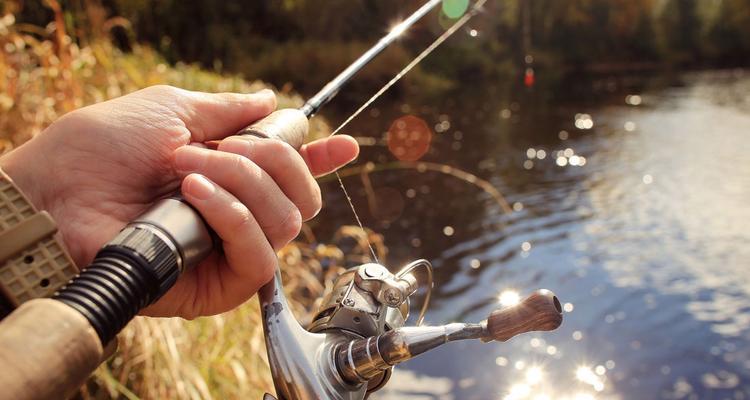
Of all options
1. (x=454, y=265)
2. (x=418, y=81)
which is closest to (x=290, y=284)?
(x=454, y=265)

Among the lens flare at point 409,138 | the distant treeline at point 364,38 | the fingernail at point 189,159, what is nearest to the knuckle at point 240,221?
the fingernail at point 189,159

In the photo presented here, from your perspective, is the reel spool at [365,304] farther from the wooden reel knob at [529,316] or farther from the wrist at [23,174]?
the wrist at [23,174]

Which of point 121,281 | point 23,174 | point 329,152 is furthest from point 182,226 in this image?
point 329,152

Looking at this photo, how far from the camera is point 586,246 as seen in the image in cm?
714

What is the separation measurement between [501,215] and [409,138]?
5.06 meters

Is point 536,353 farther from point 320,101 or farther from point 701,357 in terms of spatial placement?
point 320,101

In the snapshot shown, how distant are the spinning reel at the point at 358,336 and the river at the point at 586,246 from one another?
3.60 m

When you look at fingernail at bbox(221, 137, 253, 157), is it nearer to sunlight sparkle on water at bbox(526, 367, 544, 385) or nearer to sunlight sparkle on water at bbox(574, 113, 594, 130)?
sunlight sparkle on water at bbox(526, 367, 544, 385)

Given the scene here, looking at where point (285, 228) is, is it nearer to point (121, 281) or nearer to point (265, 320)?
point (265, 320)

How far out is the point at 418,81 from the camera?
20828 millimetres

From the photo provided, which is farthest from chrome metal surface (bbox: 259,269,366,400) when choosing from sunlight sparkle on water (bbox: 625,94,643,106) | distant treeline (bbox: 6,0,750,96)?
sunlight sparkle on water (bbox: 625,94,643,106)

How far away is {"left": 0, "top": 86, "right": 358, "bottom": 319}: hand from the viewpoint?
114 centimetres

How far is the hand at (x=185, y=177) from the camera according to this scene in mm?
1145

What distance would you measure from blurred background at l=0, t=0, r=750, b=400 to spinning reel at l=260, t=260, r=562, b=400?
1.09 metres
